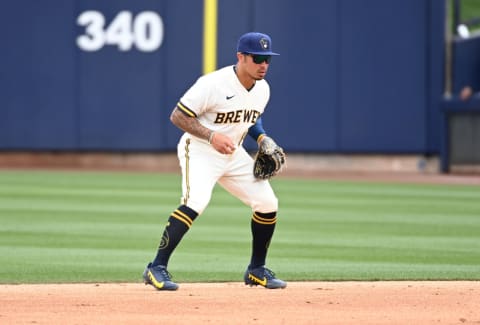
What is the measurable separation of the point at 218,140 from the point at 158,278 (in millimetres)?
933

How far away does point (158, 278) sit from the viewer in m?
6.96

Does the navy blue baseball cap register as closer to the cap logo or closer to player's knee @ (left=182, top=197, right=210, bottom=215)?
the cap logo

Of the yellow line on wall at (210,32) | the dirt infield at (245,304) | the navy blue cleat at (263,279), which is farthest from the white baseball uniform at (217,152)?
the yellow line on wall at (210,32)

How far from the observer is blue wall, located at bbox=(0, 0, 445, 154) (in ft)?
66.4

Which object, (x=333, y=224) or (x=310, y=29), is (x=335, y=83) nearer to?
(x=310, y=29)

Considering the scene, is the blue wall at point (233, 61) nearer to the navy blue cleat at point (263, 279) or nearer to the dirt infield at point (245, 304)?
the dirt infield at point (245, 304)

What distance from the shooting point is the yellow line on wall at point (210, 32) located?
2041cm

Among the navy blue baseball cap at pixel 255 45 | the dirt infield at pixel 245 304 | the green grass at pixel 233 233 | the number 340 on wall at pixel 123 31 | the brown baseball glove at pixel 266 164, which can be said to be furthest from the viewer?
the number 340 on wall at pixel 123 31

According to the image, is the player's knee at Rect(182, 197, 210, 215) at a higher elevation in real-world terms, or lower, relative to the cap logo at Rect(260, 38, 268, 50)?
lower

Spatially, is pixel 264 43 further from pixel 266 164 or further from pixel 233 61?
pixel 233 61

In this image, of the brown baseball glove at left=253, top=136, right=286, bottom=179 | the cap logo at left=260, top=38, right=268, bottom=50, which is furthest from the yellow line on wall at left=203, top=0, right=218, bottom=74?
the cap logo at left=260, top=38, right=268, bottom=50

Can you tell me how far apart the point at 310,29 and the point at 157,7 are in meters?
2.78

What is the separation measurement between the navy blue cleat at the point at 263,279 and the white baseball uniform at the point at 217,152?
0.42m

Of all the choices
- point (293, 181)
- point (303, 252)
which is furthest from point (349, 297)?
point (293, 181)
